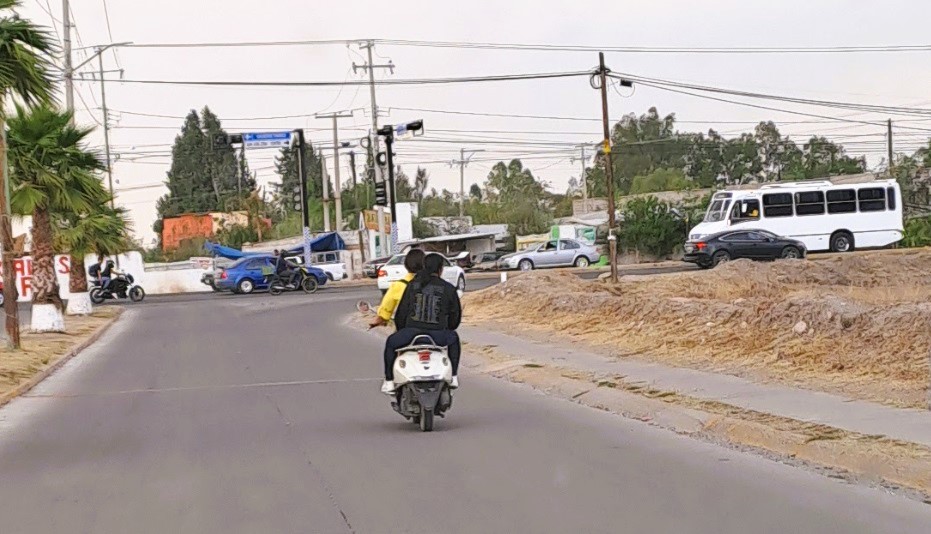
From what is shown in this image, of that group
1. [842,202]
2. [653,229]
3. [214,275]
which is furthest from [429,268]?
[653,229]

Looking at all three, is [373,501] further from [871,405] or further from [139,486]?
[871,405]

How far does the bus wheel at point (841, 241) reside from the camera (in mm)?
50312

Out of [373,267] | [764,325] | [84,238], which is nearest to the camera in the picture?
[764,325]

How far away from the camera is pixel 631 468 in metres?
9.59

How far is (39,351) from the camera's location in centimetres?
2334

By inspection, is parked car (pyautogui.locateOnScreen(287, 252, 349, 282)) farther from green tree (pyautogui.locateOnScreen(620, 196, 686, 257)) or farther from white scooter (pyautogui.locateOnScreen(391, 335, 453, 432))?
white scooter (pyautogui.locateOnScreen(391, 335, 453, 432))

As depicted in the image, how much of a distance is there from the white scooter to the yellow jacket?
55cm

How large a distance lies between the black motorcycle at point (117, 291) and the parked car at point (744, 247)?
22973mm

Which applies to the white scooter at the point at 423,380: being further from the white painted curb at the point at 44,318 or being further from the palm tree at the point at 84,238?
the palm tree at the point at 84,238

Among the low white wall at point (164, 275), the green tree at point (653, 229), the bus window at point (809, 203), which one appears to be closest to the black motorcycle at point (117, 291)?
the low white wall at point (164, 275)

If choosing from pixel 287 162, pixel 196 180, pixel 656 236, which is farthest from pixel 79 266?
pixel 287 162

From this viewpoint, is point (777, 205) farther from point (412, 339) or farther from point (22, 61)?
point (412, 339)

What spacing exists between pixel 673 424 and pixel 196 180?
103 m

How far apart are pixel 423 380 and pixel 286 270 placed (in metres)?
38.3
